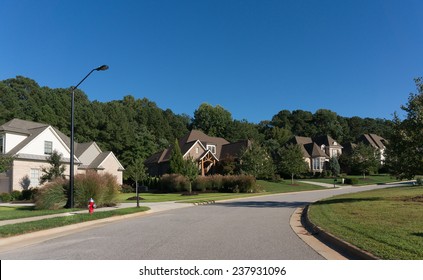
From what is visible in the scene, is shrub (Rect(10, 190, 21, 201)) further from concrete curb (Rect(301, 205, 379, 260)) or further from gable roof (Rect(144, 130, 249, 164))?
concrete curb (Rect(301, 205, 379, 260))

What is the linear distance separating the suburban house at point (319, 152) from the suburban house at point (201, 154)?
16282mm

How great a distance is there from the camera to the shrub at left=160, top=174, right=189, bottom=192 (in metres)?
43.5

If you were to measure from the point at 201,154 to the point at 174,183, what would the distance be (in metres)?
13.3

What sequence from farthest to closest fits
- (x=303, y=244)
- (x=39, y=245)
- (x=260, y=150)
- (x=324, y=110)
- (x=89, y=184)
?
(x=324, y=110) → (x=260, y=150) → (x=89, y=184) → (x=39, y=245) → (x=303, y=244)

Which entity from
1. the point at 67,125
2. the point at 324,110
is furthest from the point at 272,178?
the point at 324,110

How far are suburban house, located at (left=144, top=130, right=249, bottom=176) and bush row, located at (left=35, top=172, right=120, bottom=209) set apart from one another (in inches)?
1267

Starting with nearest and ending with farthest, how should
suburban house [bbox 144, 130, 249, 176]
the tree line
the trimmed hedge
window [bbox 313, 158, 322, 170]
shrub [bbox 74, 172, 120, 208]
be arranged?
shrub [bbox 74, 172, 120, 208] < the trimmed hedge < suburban house [bbox 144, 130, 249, 176] < the tree line < window [bbox 313, 158, 322, 170]

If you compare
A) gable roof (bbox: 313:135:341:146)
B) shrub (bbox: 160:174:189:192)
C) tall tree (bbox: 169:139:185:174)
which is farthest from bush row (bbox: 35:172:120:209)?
gable roof (bbox: 313:135:341:146)

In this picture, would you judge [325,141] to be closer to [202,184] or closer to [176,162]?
[176,162]

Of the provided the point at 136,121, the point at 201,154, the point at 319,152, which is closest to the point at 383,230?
the point at 201,154

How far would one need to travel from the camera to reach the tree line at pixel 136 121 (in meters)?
69.1

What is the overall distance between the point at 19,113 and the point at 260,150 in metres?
43.3

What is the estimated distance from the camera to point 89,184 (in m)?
21.4

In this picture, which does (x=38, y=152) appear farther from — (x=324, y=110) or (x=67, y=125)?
(x=324, y=110)
